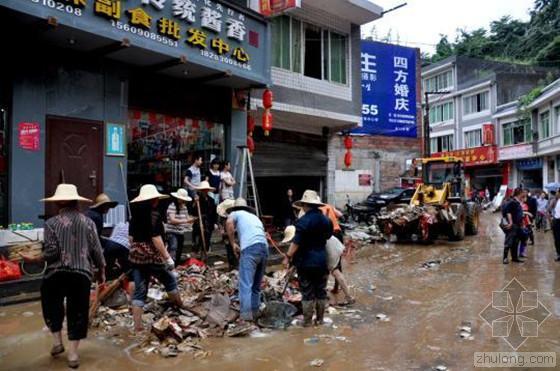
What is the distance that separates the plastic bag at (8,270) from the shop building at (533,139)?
90.3ft

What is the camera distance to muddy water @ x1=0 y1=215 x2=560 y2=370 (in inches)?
179

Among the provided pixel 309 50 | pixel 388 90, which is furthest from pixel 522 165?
pixel 309 50

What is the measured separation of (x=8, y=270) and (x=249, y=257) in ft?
11.6

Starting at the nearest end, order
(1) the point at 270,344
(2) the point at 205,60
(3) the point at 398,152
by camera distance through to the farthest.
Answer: (1) the point at 270,344
(2) the point at 205,60
(3) the point at 398,152

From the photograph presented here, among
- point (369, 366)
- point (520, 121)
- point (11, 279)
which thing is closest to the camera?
point (369, 366)

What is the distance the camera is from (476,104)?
36344 millimetres

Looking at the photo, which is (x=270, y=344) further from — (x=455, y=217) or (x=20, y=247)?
(x=455, y=217)

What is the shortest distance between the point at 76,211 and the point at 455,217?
12.1 metres

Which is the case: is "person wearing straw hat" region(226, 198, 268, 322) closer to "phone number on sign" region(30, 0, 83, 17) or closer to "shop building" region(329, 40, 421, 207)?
"phone number on sign" region(30, 0, 83, 17)

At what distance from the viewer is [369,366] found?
448 centimetres

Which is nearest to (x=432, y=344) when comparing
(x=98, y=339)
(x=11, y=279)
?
(x=98, y=339)

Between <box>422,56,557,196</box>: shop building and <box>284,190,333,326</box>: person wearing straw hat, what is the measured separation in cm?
3065

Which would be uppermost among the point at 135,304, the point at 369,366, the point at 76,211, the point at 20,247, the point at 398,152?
the point at 398,152

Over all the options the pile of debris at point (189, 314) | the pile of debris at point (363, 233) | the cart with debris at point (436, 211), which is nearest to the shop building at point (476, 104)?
the cart with debris at point (436, 211)
